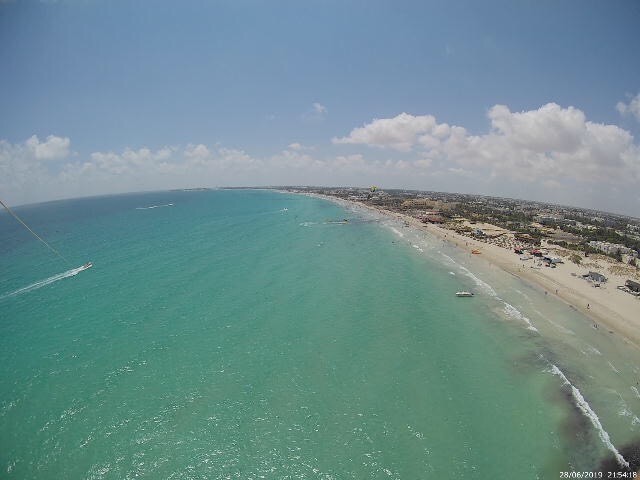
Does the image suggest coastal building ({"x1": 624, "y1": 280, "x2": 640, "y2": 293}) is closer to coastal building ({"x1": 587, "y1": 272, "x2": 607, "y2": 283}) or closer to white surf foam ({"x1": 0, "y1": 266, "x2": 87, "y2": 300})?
coastal building ({"x1": 587, "y1": 272, "x2": 607, "y2": 283})

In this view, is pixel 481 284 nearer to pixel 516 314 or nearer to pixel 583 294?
pixel 516 314

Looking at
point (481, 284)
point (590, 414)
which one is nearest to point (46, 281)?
point (590, 414)

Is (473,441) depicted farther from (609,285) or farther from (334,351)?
(609,285)

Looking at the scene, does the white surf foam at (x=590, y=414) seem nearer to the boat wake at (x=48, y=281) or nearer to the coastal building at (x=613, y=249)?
the coastal building at (x=613, y=249)

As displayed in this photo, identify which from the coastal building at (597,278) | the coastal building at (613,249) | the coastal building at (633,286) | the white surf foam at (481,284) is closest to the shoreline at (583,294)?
the coastal building at (597,278)

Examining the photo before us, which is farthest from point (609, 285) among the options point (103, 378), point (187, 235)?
point (187, 235)

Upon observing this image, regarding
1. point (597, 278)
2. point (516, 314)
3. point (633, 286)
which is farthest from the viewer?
point (597, 278)

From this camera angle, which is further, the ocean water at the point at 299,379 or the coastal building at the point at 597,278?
the coastal building at the point at 597,278
